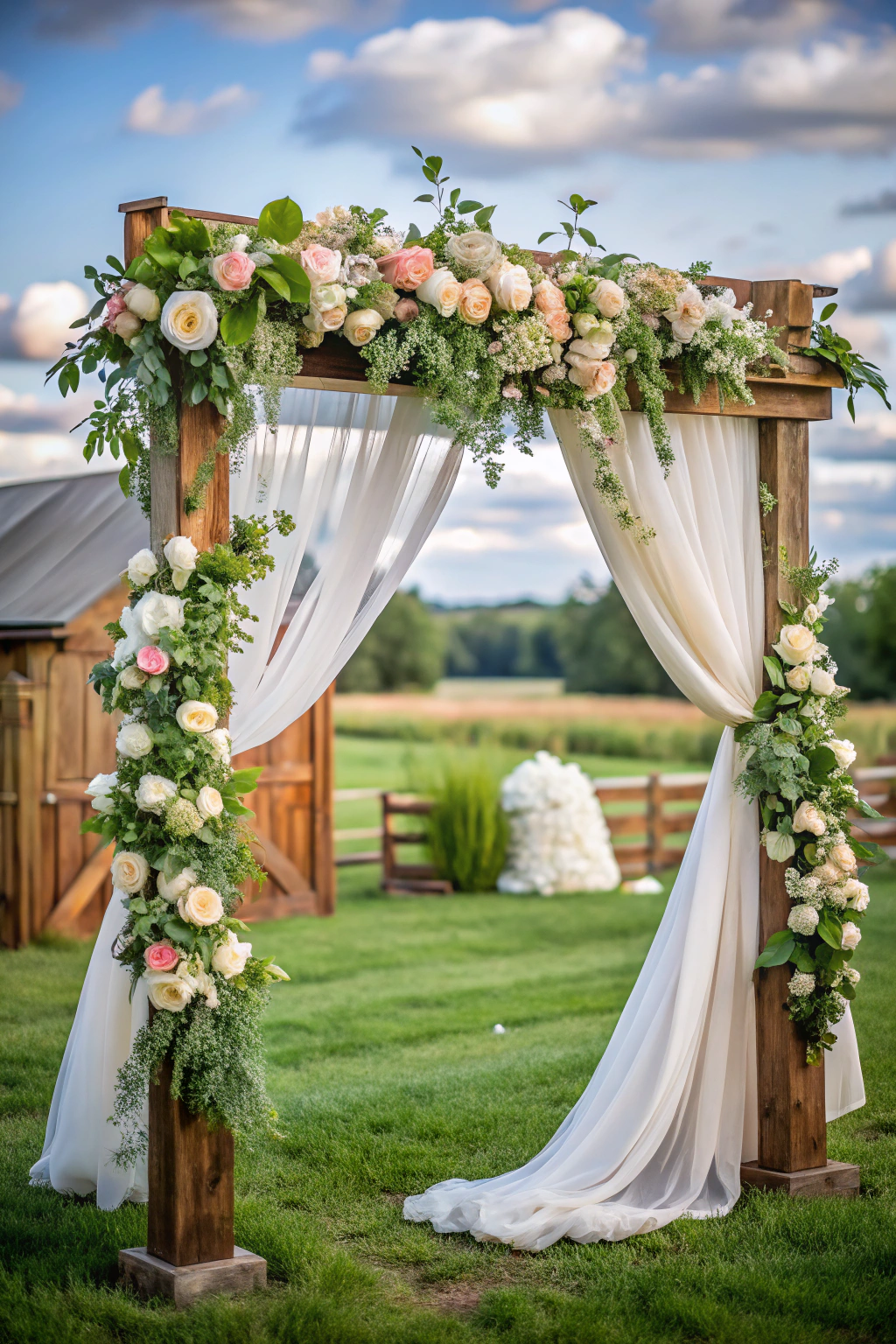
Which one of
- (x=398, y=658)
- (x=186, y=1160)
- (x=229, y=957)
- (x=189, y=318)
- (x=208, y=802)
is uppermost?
(x=189, y=318)

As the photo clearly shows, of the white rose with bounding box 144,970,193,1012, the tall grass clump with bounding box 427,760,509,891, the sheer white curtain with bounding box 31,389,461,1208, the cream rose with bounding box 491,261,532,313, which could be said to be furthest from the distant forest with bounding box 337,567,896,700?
the white rose with bounding box 144,970,193,1012

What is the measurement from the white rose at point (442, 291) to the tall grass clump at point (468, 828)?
7699 mm

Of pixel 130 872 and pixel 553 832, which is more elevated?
pixel 130 872

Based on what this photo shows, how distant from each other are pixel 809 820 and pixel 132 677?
7.06ft

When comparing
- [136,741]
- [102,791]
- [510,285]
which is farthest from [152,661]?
[510,285]

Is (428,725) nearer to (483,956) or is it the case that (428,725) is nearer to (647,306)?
(483,956)

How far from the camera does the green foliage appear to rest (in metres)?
24.2

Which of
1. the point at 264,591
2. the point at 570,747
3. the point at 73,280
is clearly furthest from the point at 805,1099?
the point at 570,747

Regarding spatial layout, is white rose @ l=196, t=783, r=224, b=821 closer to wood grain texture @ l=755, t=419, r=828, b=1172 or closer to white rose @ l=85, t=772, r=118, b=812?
white rose @ l=85, t=772, r=118, b=812

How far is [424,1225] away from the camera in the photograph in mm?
4109

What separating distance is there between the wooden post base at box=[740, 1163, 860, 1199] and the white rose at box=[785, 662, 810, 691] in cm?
154

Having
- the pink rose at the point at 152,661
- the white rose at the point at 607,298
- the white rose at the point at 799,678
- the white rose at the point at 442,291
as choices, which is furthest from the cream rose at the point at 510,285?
the white rose at the point at 799,678

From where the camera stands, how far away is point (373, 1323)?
3.37m

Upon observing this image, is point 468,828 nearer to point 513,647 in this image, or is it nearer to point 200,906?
point 200,906
